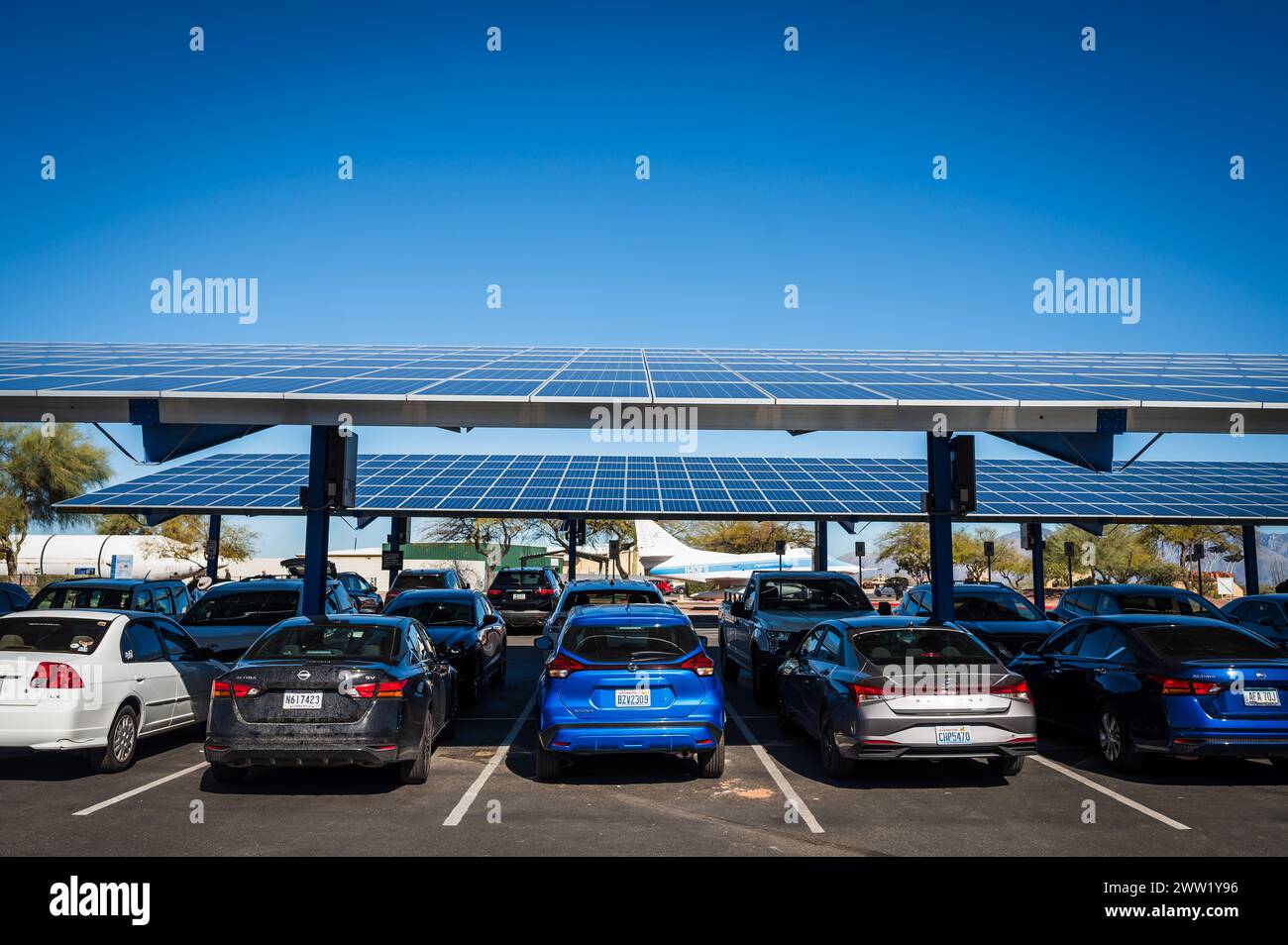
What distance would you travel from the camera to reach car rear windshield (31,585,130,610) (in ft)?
50.5

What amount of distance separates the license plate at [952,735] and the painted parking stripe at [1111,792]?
52.7 inches

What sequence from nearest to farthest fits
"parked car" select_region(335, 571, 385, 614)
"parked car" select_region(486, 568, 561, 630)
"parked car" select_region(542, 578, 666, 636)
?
1. "parked car" select_region(542, 578, 666, 636)
2. "parked car" select_region(335, 571, 385, 614)
3. "parked car" select_region(486, 568, 561, 630)

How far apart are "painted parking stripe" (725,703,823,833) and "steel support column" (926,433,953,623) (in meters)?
3.51

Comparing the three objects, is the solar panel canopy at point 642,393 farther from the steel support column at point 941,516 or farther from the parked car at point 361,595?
the parked car at point 361,595

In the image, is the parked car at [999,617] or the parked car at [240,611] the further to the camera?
the parked car at [999,617]

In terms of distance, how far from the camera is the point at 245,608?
14.2m

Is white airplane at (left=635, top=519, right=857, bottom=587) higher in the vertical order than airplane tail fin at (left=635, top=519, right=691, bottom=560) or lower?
lower

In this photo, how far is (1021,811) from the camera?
24.5 ft

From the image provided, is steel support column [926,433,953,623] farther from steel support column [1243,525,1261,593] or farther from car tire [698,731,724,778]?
steel support column [1243,525,1261,593]

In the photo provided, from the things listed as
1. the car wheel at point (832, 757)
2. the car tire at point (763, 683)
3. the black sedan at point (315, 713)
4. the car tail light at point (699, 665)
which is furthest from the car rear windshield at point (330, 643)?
the car tire at point (763, 683)

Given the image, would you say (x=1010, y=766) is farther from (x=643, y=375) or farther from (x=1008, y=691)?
(x=643, y=375)

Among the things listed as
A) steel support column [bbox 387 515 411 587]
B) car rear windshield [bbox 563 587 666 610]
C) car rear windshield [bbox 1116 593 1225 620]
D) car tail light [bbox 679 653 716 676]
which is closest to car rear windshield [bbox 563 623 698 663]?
car tail light [bbox 679 653 716 676]

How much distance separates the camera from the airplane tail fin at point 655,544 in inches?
2475
